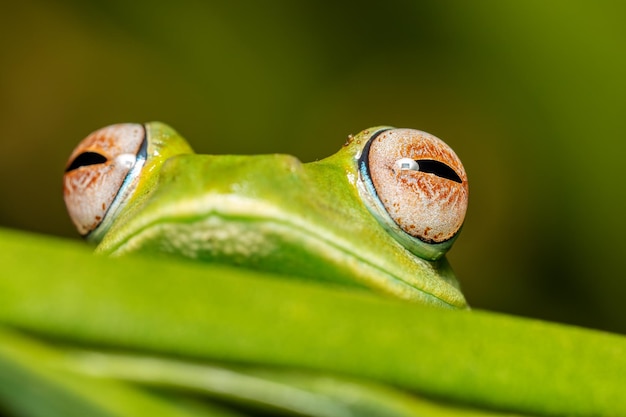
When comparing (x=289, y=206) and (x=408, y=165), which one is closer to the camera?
(x=289, y=206)

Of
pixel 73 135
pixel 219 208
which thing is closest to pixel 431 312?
pixel 219 208

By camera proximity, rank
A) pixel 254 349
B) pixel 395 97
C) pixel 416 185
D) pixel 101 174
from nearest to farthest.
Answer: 1. pixel 254 349
2. pixel 416 185
3. pixel 101 174
4. pixel 395 97

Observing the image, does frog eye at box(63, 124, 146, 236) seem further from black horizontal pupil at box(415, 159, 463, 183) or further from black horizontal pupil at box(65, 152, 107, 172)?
black horizontal pupil at box(415, 159, 463, 183)

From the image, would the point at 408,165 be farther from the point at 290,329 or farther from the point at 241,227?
the point at 290,329

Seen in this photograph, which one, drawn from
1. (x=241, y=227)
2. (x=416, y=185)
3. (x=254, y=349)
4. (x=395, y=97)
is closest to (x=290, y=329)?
(x=254, y=349)

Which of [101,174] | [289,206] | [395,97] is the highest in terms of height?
[395,97]

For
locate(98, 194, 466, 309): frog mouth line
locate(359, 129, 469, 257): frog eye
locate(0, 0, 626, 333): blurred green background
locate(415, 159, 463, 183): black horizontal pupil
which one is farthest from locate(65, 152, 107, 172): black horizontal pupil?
locate(0, 0, 626, 333): blurred green background

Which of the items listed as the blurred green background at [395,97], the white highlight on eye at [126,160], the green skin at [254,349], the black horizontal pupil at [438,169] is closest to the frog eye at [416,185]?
the black horizontal pupil at [438,169]

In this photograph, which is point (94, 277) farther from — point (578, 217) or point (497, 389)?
point (578, 217)
